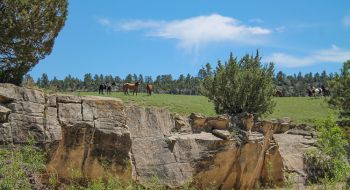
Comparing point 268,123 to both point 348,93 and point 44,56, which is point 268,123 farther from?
point 348,93

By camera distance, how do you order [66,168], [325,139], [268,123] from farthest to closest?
[268,123] → [325,139] → [66,168]

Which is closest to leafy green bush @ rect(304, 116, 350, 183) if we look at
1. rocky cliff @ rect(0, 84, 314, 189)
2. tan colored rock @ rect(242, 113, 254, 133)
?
rocky cliff @ rect(0, 84, 314, 189)

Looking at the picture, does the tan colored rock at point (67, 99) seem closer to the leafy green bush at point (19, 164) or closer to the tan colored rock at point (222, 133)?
the leafy green bush at point (19, 164)

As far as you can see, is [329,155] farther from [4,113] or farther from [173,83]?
[173,83]

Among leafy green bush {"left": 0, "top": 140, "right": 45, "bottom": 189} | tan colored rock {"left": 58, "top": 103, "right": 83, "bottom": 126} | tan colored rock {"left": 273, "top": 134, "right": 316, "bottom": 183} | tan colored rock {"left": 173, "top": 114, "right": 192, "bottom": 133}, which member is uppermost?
tan colored rock {"left": 58, "top": 103, "right": 83, "bottom": 126}

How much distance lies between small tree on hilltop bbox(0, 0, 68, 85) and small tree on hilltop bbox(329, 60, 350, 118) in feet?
77.1

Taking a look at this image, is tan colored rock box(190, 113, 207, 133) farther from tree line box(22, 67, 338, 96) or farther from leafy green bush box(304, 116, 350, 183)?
tree line box(22, 67, 338, 96)

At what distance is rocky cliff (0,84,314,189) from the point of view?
54.2 ft

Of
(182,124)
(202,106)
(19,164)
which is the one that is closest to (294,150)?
(202,106)

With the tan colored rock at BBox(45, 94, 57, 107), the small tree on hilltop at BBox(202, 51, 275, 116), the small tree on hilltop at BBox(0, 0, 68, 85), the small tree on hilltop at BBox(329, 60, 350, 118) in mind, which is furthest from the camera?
the small tree on hilltop at BBox(329, 60, 350, 118)

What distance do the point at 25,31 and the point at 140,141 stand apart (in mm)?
7046

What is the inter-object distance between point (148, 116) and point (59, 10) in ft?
22.6

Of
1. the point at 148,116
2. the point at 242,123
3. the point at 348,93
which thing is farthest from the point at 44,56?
the point at 348,93

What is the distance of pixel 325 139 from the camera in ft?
63.3
